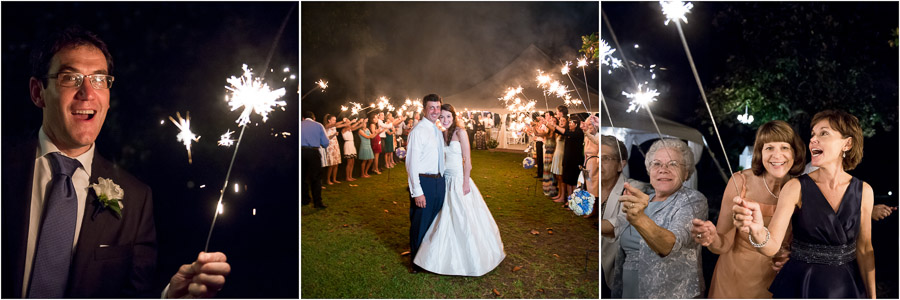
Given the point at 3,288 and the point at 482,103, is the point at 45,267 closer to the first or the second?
the point at 3,288

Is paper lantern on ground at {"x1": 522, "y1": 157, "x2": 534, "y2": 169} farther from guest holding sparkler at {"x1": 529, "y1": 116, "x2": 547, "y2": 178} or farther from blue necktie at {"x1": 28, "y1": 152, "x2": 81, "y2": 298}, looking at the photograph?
blue necktie at {"x1": 28, "y1": 152, "x2": 81, "y2": 298}

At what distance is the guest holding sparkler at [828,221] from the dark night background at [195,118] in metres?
3.22

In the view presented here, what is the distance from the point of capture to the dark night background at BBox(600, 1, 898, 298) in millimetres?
3006

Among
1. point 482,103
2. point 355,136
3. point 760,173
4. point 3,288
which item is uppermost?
point 482,103

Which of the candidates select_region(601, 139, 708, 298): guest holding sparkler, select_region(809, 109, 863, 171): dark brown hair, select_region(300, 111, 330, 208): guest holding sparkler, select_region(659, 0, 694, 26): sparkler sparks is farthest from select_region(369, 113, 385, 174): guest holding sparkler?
select_region(809, 109, 863, 171): dark brown hair

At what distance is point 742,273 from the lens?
2969 millimetres

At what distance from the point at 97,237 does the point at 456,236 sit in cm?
242

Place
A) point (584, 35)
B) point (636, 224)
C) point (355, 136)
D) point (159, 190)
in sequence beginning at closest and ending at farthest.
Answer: point (636, 224), point (159, 190), point (584, 35), point (355, 136)

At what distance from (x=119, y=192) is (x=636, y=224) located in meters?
3.41

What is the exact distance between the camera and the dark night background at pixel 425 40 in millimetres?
3299

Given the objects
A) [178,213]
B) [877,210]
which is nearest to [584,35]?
[877,210]

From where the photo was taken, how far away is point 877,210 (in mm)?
2922

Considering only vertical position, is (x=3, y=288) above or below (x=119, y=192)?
below

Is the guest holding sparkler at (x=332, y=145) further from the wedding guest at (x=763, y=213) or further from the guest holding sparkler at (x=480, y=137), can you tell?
the wedding guest at (x=763, y=213)
